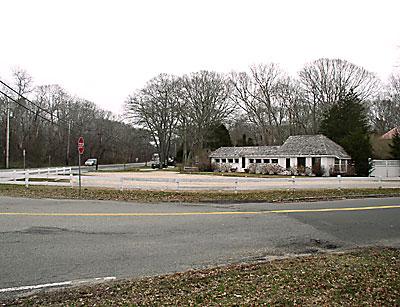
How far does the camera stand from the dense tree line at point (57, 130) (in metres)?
57.0

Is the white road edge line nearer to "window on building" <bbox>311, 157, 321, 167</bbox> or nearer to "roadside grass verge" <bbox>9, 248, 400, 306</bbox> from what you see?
"roadside grass verge" <bbox>9, 248, 400, 306</bbox>

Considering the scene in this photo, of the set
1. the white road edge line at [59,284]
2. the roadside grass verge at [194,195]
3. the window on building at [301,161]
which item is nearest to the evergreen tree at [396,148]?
Answer: the window on building at [301,161]

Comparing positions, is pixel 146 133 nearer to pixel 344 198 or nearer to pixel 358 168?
pixel 358 168

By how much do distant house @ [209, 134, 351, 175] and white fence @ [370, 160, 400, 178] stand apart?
316 centimetres

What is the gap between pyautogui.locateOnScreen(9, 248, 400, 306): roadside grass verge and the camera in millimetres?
4164

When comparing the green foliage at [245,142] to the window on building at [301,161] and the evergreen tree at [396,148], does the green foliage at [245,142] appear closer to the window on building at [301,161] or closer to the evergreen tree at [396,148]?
the window on building at [301,161]

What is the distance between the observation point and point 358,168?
41.4m

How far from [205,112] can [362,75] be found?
24358 millimetres

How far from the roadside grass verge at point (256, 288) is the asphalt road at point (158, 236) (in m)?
0.70

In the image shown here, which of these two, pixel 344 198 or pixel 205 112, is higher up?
pixel 205 112

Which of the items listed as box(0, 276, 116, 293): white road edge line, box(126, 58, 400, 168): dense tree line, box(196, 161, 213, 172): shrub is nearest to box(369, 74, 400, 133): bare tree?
box(126, 58, 400, 168): dense tree line

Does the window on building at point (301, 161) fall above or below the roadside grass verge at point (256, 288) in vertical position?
above

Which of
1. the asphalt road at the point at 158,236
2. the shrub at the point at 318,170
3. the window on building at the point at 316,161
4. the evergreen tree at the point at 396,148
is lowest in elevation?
the asphalt road at the point at 158,236

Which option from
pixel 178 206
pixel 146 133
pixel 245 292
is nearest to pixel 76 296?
pixel 245 292
